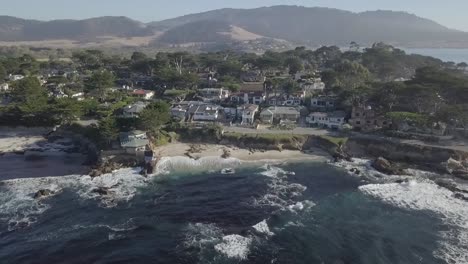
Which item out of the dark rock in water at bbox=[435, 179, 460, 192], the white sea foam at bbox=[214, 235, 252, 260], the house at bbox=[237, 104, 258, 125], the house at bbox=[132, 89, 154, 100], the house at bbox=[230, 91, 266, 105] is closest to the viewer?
the white sea foam at bbox=[214, 235, 252, 260]

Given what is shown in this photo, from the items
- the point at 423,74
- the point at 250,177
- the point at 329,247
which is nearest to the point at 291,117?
the point at 250,177

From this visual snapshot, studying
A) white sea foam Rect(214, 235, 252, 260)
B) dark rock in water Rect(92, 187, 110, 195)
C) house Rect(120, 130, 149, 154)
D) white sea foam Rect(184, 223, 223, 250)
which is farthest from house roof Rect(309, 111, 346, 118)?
white sea foam Rect(214, 235, 252, 260)

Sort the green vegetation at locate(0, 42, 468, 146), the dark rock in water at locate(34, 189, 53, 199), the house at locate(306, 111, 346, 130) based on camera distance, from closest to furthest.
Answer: the dark rock in water at locate(34, 189, 53, 199) → the green vegetation at locate(0, 42, 468, 146) → the house at locate(306, 111, 346, 130)

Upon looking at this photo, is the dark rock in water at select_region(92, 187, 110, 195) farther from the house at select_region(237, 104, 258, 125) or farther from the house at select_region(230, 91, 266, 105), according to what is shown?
the house at select_region(230, 91, 266, 105)

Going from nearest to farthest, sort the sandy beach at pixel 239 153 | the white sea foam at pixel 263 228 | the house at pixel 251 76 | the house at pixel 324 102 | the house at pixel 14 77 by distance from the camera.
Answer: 1. the white sea foam at pixel 263 228
2. the sandy beach at pixel 239 153
3. the house at pixel 324 102
4. the house at pixel 14 77
5. the house at pixel 251 76

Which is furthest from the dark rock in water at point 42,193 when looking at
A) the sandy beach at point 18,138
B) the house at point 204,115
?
the house at point 204,115

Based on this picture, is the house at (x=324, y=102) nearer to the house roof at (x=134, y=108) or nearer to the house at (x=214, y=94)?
the house at (x=214, y=94)
